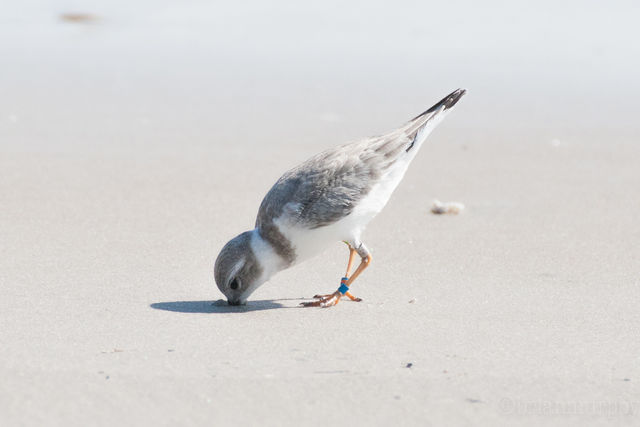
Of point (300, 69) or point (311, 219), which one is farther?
point (300, 69)

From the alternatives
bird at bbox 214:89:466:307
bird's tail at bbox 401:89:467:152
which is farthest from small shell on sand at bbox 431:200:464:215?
bird at bbox 214:89:466:307

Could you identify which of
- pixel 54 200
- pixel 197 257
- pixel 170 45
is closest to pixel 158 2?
pixel 170 45

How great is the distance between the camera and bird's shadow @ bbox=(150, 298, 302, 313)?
19.1 ft

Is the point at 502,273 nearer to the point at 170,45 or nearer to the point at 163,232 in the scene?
the point at 163,232

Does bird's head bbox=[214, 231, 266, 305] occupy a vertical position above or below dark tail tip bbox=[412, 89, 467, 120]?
below

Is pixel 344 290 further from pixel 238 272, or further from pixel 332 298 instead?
pixel 238 272

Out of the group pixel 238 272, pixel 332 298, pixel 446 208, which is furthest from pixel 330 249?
pixel 238 272

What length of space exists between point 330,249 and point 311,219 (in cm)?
146

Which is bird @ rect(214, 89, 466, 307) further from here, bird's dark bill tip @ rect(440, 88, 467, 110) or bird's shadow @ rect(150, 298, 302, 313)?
bird's dark bill tip @ rect(440, 88, 467, 110)

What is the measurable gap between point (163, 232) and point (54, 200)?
1.24 m

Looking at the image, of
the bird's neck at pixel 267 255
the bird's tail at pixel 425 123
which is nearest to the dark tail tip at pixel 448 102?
the bird's tail at pixel 425 123

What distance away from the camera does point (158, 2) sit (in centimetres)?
1622

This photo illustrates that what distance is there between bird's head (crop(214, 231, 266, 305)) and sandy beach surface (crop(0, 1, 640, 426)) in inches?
5.1

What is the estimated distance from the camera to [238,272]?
593cm
